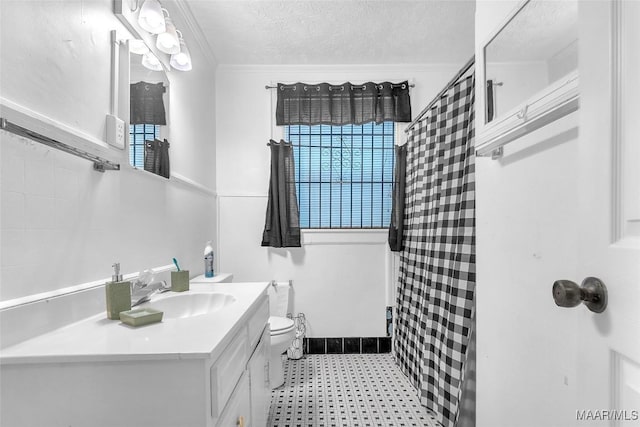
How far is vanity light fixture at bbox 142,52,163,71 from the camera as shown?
1493 millimetres

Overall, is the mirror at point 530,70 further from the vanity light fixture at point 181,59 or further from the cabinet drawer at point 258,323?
the vanity light fixture at point 181,59

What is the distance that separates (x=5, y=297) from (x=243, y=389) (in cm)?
72

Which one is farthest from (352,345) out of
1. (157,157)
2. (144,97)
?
(144,97)

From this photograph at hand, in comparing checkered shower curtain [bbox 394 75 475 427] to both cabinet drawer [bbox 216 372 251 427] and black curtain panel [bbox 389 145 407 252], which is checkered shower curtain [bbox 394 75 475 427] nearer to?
black curtain panel [bbox 389 145 407 252]

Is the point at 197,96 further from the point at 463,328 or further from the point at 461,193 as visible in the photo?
the point at 463,328

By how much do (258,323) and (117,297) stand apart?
0.56m

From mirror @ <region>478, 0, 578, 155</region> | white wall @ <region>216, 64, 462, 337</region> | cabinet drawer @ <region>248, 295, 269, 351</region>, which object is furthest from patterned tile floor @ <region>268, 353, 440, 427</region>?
mirror @ <region>478, 0, 578, 155</region>

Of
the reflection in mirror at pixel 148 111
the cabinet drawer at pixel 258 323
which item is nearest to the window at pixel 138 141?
the reflection in mirror at pixel 148 111

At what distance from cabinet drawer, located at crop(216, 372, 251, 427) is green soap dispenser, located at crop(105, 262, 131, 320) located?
17.9 inches

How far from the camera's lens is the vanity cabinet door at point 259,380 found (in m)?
1.27

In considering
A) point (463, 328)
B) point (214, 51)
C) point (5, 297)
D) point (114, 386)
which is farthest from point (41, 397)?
point (214, 51)

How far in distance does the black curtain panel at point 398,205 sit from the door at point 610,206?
2.03 meters

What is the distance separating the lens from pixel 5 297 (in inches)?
31.5

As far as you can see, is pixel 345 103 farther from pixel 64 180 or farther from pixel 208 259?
pixel 64 180
